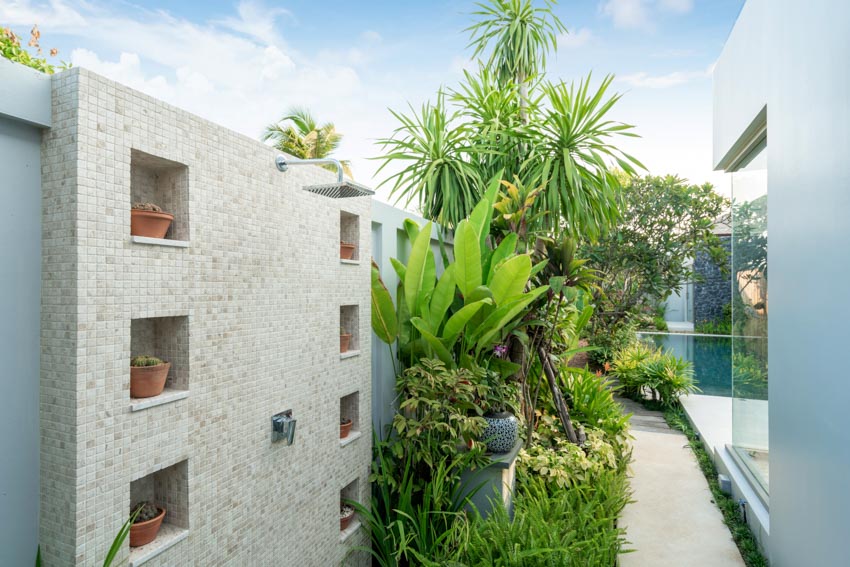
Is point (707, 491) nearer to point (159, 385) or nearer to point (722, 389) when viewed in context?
point (159, 385)

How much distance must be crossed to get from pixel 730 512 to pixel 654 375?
3812mm

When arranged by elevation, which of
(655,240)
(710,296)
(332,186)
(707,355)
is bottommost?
(707,355)

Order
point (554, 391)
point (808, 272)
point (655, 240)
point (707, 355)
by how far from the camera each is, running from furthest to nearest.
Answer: point (707, 355) → point (655, 240) → point (554, 391) → point (808, 272)

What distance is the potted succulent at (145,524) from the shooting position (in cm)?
A: 179

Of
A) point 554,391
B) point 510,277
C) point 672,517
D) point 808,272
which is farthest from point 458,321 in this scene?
point 672,517

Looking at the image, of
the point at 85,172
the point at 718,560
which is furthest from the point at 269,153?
the point at 718,560

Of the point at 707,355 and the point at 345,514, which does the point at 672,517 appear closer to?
the point at 345,514

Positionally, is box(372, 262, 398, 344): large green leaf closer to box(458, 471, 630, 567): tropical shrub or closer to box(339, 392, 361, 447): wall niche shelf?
box(339, 392, 361, 447): wall niche shelf

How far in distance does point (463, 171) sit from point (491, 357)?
1.77 m

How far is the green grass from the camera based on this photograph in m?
3.34

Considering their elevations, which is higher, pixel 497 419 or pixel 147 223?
pixel 147 223

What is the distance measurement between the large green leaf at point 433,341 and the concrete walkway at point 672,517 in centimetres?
165

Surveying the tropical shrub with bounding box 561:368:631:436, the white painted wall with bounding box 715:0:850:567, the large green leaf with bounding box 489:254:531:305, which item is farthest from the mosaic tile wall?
the tropical shrub with bounding box 561:368:631:436

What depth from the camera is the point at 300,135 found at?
14484mm
